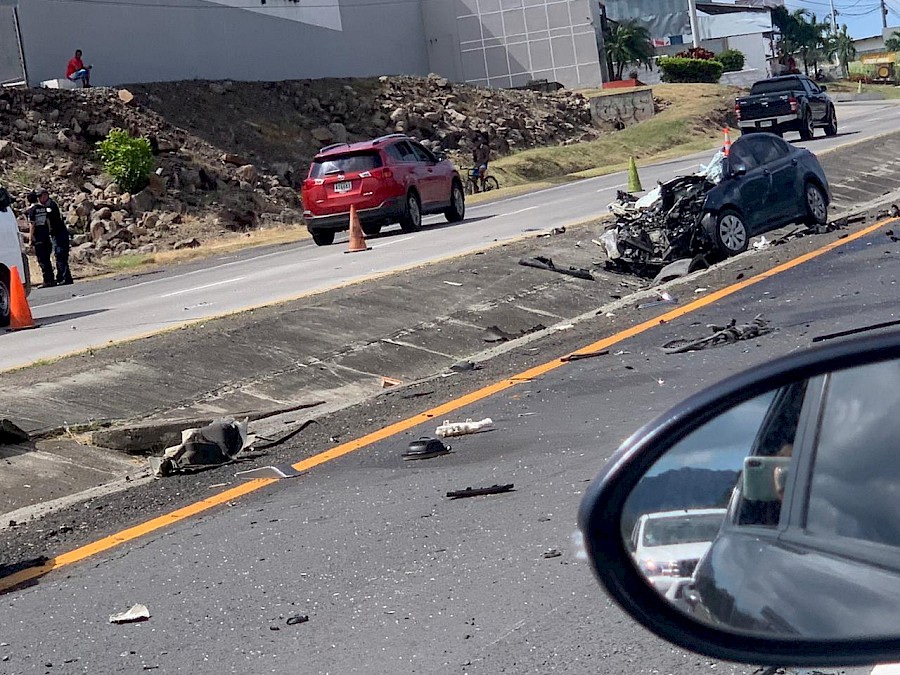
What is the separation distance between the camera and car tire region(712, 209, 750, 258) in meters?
15.8

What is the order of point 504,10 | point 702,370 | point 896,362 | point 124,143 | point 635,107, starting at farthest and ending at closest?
point 504,10, point 635,107, point 124,143, point 702,370, point 896,362

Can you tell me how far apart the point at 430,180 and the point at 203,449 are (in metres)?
18.5

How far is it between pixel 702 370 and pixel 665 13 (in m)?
92.9

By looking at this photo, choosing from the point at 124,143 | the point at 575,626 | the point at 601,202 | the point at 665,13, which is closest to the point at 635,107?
the point at 124,143

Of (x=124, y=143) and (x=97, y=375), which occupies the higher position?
(x=124, y=143)

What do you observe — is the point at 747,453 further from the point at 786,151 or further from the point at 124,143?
the point at 124,143

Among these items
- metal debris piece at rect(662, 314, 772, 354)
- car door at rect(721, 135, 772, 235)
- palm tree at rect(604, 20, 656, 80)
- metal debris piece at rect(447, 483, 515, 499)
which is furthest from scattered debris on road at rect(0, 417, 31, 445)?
palm tree at rect(604, 20, 656, 80)

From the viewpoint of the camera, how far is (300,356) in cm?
1134

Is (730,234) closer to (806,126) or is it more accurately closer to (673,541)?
(673,541)

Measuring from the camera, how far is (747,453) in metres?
2.08

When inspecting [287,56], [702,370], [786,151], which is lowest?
[702,370]

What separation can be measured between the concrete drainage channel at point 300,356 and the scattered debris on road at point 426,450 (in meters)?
1.50

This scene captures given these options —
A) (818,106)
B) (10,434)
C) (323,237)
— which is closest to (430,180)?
(323,237)

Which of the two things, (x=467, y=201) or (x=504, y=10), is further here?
(x=504, y=10)
